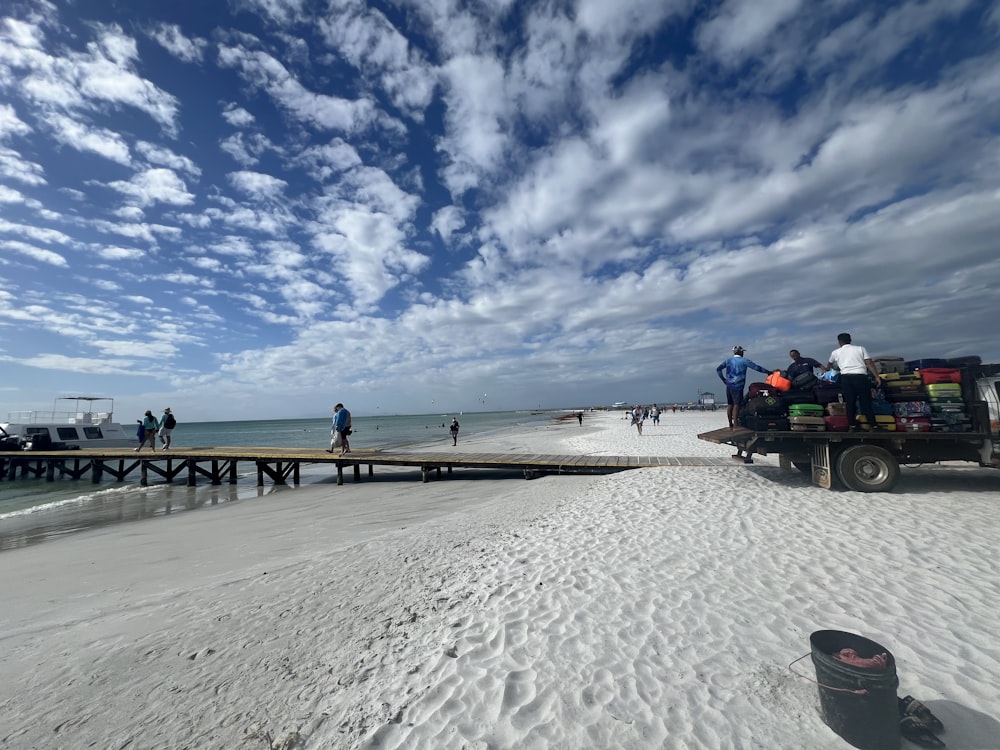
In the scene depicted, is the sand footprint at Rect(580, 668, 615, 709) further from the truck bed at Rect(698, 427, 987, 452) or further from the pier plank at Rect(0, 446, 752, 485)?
the pier plank at Rect(0, 446, 752, 485)

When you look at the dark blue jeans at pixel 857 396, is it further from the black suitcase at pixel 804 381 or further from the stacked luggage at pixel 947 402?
the stacked luggage at pixel 947 402


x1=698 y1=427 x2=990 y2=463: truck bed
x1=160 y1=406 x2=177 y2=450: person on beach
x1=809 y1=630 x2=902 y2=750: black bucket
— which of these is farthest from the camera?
x1=160 y1=406 x2=177 y2=450: person on beach

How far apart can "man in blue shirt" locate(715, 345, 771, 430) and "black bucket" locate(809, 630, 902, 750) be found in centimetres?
761

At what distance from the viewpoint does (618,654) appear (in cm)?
361

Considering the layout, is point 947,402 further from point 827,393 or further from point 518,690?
point 518,690

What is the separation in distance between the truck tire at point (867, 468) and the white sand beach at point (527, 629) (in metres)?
0.33

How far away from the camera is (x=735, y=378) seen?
31.6ft

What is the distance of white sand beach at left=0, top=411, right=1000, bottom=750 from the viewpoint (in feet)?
9.80

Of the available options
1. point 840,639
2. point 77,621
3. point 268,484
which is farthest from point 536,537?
point 268,484

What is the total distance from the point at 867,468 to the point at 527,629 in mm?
7886

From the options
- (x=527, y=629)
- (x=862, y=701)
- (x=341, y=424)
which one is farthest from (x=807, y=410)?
(x=341, y=424)

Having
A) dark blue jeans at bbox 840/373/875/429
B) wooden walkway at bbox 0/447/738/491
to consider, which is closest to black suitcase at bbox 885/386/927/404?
dark blue jeans at bbox 840/373/875/429

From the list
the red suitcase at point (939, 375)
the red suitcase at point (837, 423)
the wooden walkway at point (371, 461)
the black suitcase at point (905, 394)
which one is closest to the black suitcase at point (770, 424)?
the red suitcase at point (837, 423)

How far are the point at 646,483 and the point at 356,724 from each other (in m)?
8.24
